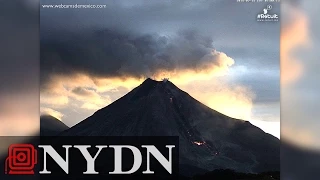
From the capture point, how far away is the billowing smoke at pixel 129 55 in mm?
2197

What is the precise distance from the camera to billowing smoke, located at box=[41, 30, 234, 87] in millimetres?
2197

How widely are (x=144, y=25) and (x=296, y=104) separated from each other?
914 millimetres

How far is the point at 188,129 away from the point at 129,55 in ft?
1.68

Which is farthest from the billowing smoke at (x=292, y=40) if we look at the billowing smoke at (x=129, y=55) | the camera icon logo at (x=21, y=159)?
the camera icon logo at (x=21, y=159)

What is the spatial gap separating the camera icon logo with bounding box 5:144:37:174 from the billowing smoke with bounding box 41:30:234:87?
378mm

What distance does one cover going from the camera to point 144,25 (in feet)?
7.23

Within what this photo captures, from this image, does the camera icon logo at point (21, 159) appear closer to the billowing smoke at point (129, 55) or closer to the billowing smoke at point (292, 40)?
the billowing smoke at point (129, 55)

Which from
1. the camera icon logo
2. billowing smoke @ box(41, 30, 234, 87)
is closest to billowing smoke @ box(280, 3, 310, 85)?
billowing smoke @ box(41, 30, 234, 87)

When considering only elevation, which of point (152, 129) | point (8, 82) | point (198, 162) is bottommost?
point (198, 162)

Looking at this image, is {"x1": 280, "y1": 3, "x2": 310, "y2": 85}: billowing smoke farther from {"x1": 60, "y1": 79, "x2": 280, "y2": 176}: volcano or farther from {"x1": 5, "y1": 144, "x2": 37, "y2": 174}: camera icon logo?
{"x1": 5, "y1": 144, "x2": 37, "y2": 174}: camera icon logo

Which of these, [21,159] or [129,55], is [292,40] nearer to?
[129,55]

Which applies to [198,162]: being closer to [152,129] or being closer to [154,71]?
[152,129]

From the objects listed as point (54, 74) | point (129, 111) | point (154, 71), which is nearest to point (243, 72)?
point (154, 71)

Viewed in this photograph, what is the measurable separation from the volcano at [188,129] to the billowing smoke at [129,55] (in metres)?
0.11
